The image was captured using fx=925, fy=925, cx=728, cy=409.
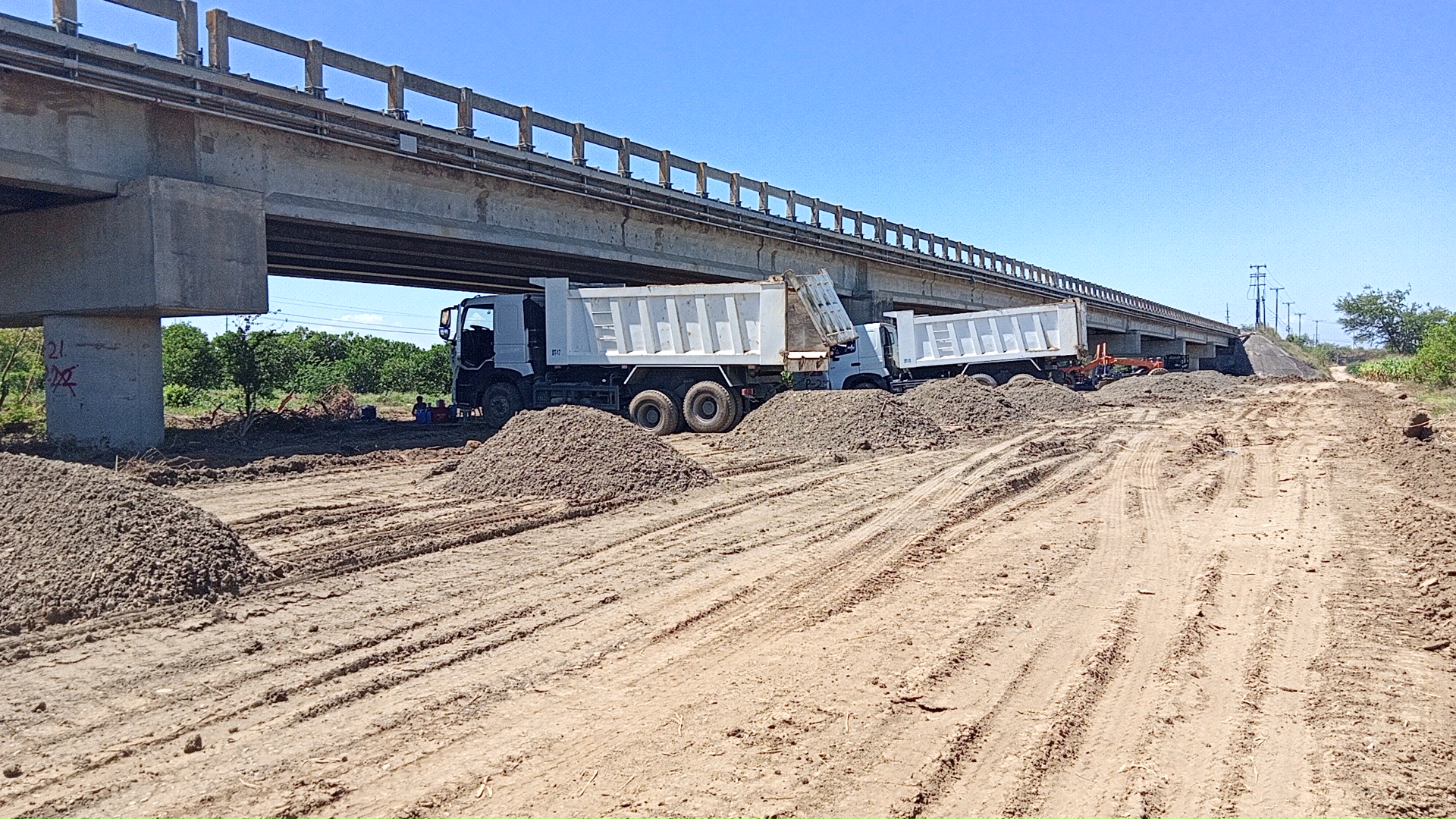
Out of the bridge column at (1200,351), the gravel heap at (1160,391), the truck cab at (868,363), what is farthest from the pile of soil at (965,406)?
the bridge column at (1200,351)

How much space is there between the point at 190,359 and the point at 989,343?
23.6 meters

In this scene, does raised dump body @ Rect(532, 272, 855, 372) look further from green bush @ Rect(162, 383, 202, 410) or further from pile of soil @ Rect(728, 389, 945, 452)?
green bush @ Rect(162, 383, 202, 410)

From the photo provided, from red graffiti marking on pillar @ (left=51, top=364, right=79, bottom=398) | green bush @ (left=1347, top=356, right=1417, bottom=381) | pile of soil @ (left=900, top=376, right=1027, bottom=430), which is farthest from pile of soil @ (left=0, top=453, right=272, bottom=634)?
green bush @ (left=1347, top=356, right=1417, bottom=381)

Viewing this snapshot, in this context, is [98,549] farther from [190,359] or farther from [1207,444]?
[190,359]

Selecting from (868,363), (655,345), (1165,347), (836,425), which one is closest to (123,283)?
(655,345)

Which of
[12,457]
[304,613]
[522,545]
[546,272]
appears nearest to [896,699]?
[304,613]

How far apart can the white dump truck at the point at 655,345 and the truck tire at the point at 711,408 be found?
0.02 m

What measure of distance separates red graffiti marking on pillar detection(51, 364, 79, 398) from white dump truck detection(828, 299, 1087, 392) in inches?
856

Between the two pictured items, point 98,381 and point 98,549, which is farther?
point 98,381

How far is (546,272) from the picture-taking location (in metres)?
24.1

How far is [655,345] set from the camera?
1881cm

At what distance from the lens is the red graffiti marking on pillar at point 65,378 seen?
→ 13047mm

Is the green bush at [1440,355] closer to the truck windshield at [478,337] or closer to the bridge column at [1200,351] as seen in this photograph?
the truck windshield at [478,337]

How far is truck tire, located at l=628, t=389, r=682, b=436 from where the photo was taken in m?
18.5
